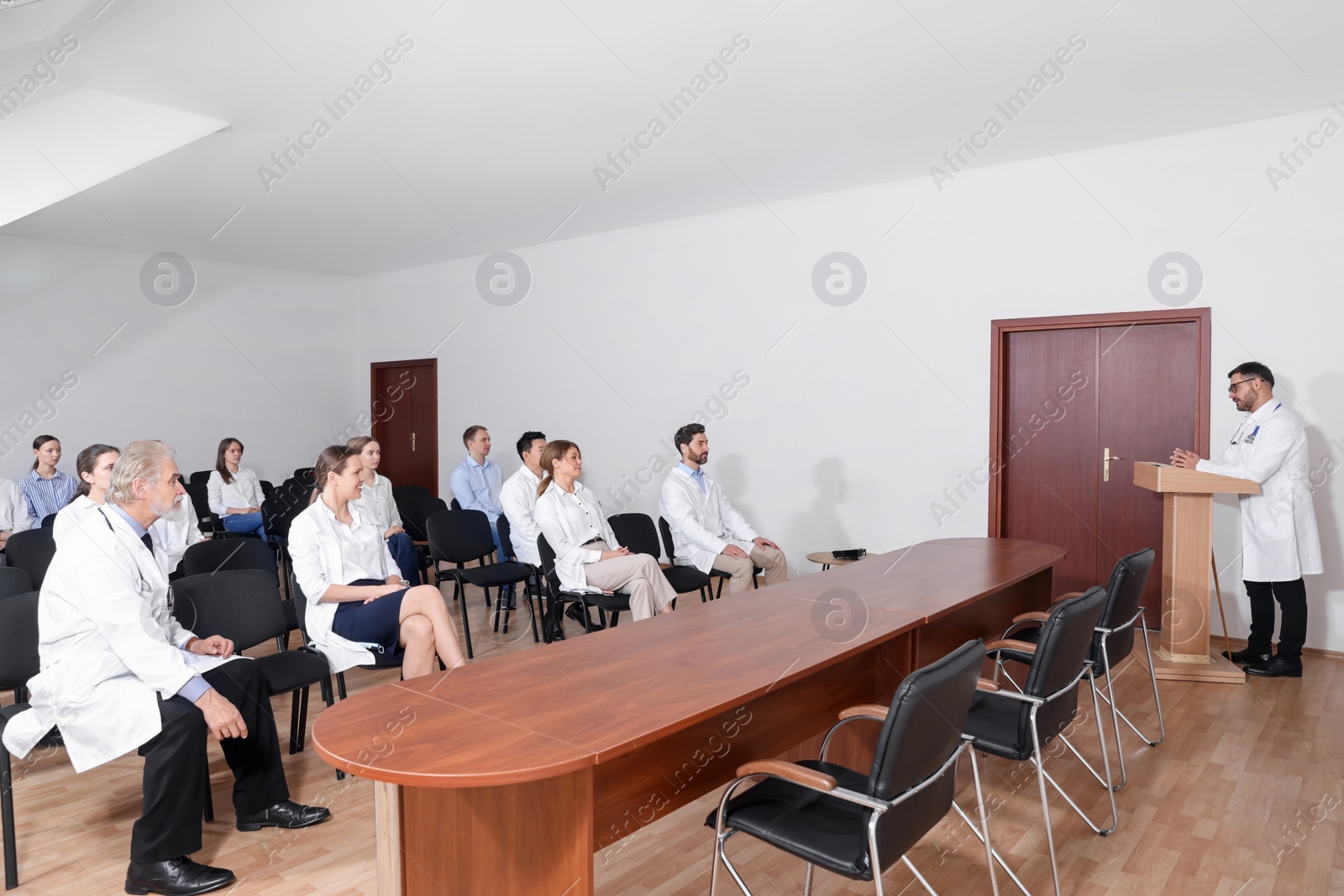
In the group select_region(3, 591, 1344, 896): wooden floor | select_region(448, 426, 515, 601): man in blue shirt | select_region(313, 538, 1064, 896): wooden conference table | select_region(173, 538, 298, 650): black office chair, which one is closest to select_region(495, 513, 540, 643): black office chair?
select_region(448, 426, 515, 601): man in blue shirt

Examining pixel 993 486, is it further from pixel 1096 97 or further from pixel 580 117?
pixel 580 117

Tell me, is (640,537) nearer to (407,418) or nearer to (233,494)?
(233,494)

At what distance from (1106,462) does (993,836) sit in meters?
3.46

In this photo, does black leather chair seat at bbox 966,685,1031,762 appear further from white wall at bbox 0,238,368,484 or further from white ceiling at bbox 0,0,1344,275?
white wall at bbox 0,238,368,484

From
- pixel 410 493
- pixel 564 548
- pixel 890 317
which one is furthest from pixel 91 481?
pixel 890 317

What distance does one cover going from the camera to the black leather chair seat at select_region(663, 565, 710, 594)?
4941 millimetres

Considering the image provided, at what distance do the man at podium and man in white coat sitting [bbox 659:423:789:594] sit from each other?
2.39 metres

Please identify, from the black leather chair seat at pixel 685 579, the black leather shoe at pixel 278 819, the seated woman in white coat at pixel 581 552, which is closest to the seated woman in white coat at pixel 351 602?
the black leather shoe at pixel 278 819

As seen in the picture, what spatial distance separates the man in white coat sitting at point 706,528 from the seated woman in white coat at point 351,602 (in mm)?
1978

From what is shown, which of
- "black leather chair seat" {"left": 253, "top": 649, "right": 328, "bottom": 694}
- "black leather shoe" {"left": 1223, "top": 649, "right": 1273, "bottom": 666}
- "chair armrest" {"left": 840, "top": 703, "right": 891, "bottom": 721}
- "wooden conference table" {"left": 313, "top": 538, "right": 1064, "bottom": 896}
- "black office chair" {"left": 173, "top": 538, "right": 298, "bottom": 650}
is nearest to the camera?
"wooden conference table" {"left": 313, "top": 538, "right": 1064, "bottom": 896}

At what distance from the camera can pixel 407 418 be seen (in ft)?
32.5

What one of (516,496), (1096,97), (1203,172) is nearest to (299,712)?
(516,496)

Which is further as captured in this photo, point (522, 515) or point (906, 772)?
point (522, 515)

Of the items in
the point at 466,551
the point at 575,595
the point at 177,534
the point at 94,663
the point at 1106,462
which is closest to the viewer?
the point at 94,663
